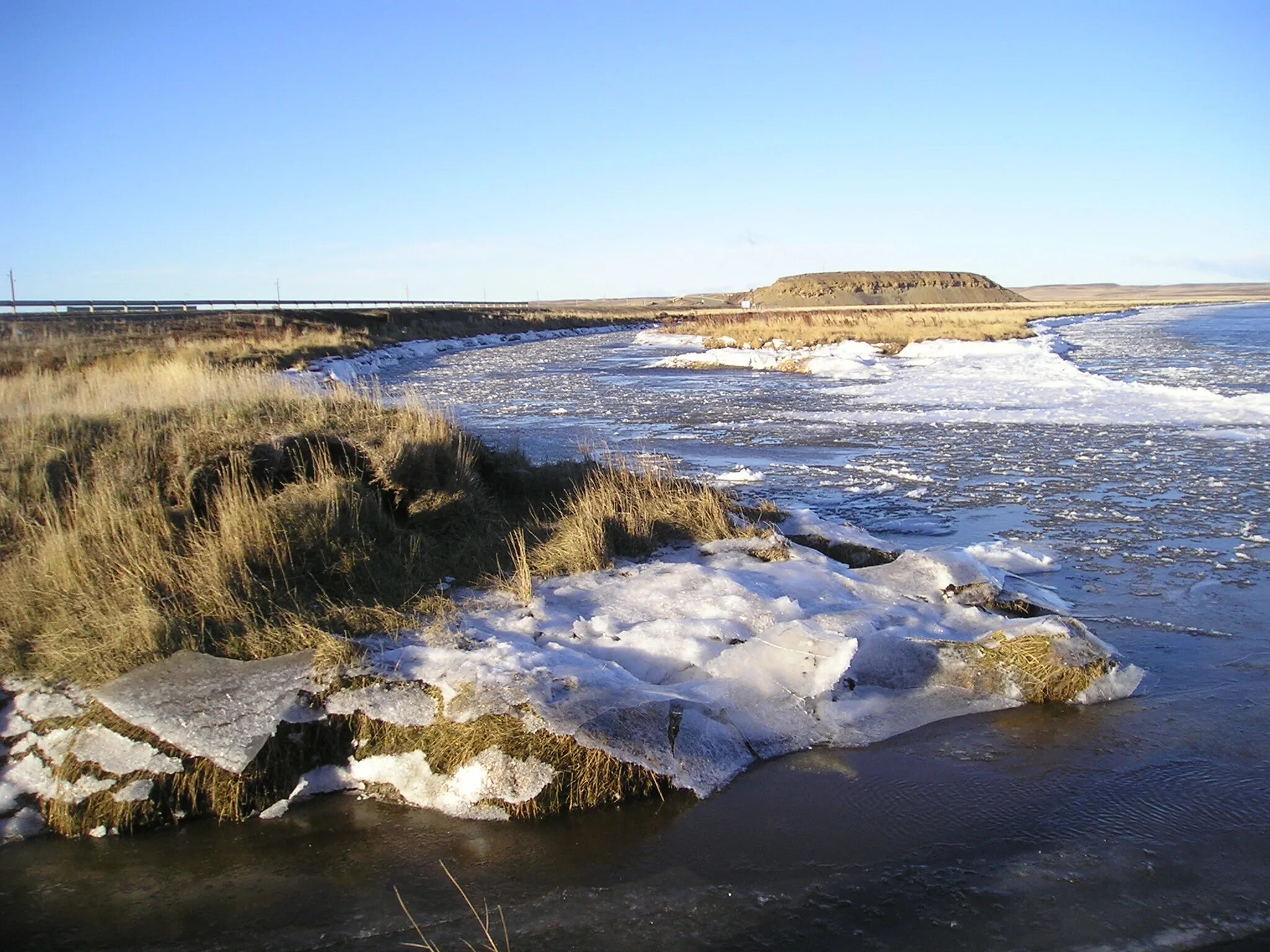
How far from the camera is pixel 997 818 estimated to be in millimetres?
4523

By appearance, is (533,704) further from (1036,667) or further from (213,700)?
(1036,667)

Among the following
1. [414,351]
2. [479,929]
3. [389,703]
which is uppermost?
[414,351]

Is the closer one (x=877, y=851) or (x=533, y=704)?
(x=877, y=851)

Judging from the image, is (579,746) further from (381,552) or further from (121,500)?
(121,500)

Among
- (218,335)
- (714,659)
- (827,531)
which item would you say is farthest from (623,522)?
(218,335)

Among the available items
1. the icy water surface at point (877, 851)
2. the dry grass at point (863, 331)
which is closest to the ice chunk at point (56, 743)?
the icy water surface at point (877, 851)

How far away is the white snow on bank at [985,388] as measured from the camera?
17.4 m

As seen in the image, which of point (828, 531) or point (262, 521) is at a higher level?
point (262, 521)

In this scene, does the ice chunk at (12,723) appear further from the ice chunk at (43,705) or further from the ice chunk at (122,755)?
the ice chunk at (122,755)

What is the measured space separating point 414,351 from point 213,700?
40.2m

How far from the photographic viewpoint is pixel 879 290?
146125mm

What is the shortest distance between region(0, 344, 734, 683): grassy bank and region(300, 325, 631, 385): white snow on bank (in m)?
3.73

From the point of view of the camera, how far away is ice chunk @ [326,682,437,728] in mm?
5129

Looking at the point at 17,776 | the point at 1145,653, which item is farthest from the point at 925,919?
Result: the point at 17,776
